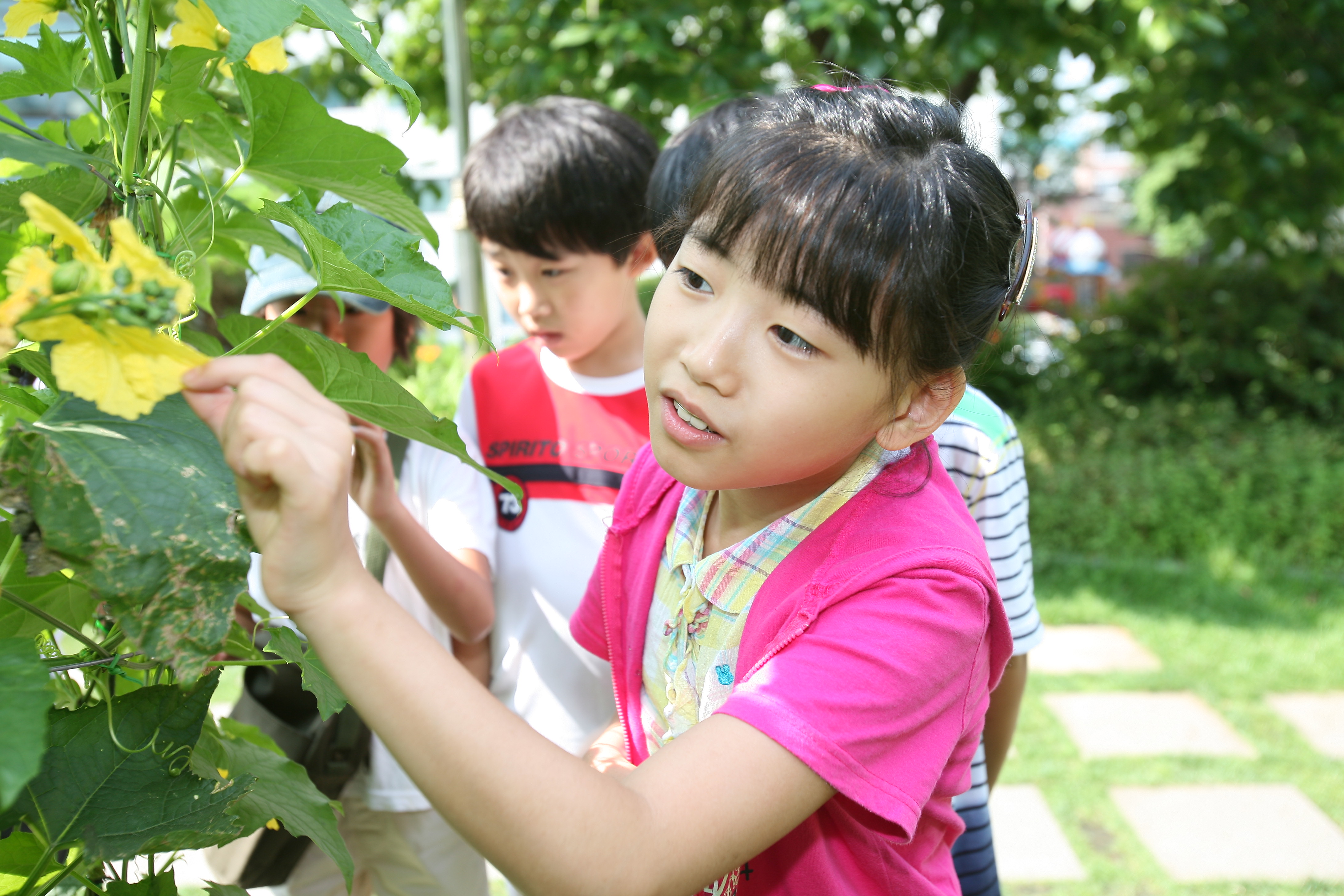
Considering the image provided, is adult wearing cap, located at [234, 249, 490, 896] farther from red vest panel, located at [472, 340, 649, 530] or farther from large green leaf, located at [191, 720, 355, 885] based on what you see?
large green leaf, located at [191, 720, 355, 885]

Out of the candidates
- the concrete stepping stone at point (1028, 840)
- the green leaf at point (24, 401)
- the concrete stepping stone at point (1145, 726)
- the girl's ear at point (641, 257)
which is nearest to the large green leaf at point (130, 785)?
the green leaf at point (24, 401)

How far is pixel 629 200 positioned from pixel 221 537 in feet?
4.06

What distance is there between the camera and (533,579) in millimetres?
1638

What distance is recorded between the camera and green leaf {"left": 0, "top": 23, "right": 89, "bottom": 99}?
75 cm

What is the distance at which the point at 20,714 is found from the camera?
556mm

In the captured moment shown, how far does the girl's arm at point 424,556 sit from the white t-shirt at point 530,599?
0.05m

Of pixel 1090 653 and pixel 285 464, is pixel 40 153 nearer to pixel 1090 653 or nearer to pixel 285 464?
pixel 285 464

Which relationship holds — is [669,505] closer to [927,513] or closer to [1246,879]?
[927,513]

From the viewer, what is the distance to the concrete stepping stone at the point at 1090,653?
12.4ft

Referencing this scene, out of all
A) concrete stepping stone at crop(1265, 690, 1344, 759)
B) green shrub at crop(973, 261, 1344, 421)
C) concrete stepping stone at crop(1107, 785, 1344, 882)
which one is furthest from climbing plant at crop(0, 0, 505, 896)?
green shrub at crop(973, 261, 1344, 421)

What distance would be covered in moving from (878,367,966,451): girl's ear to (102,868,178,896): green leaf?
Answer: 2.22ft

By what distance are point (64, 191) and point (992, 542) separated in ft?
3.58

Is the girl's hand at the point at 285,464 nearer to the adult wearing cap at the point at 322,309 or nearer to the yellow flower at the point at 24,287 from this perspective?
the yellow flower at the point at 24,287

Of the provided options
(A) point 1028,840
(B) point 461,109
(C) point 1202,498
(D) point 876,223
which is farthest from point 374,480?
(C) point 1202,498
